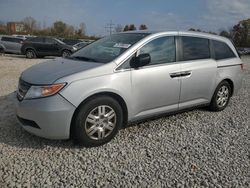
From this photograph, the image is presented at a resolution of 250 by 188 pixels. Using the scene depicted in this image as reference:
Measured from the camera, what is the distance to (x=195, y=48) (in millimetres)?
5234

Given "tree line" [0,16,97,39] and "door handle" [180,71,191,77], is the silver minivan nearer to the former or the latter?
"door handle" [180,71,191,77]

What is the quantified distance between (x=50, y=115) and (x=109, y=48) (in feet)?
5.21

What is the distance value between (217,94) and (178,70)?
4.72 ft

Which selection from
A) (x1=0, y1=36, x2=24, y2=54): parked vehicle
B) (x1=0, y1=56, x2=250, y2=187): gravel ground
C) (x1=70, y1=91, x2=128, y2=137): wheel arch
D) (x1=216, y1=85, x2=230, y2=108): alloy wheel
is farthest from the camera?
(x1=0, y1=36, x2=24, y2=54): parked vehicle

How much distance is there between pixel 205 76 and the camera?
17.2 feet

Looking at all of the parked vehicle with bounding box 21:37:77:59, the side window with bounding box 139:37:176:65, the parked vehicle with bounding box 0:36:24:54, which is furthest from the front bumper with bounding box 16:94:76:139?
the parked vehicle with bounding box 0:36:24:54

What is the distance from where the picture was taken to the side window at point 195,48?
16.4 feet

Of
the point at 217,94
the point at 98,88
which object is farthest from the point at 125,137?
the point at 217,94

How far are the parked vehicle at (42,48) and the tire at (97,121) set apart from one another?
52.5ft

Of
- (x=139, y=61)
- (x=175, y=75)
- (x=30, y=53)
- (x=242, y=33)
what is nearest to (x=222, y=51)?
(x=175, y=75)

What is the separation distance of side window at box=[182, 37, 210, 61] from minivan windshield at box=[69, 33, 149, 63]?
83cm

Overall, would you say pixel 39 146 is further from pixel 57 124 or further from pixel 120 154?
pixel 120 154

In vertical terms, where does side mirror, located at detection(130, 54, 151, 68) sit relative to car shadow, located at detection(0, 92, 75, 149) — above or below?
above

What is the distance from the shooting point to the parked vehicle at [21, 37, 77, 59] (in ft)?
63.5
